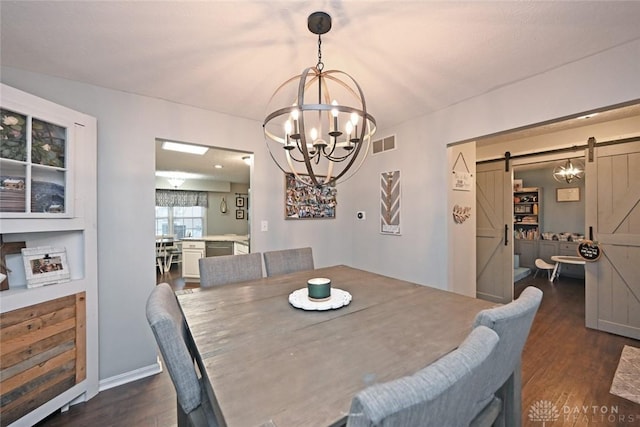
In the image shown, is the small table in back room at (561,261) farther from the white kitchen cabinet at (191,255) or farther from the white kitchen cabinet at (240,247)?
the white kitchen cabinet at (191,255)

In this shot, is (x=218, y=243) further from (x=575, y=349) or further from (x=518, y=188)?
(x=518, y=188)

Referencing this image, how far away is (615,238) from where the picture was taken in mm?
2746

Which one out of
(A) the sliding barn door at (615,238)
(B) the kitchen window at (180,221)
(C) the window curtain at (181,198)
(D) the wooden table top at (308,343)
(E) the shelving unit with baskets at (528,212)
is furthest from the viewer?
(B) the kitchen window at (180,221)

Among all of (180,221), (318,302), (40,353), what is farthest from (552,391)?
(180,221)

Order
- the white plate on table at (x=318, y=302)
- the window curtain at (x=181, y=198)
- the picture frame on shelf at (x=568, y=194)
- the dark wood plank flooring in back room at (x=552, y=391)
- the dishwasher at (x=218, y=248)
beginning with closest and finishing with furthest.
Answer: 1. the white plate on table at (x=318, y=302)
2. the dark wood plank flooring in back room at (x=552, y=391)
3. the picture frame on shelf at (x=568, y=194)
4. the dishwasher at (x=218, y=248)
5. the window curtain at (x=181, y=198)

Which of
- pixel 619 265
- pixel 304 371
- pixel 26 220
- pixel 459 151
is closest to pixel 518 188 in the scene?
pixel 619 265

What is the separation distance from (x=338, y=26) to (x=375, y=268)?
267 cm

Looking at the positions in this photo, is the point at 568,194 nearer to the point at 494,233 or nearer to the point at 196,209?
the point at 494,233

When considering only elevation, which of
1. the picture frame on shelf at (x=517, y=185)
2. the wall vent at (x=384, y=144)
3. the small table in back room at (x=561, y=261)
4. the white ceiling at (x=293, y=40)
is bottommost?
the small table in back room at (x=561, y=261)

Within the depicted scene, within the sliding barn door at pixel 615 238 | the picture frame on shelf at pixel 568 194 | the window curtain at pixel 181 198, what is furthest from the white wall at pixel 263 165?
the window curtain at pixel 181 198

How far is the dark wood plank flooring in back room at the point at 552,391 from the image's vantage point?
1653mm

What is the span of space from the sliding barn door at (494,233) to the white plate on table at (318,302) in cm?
323

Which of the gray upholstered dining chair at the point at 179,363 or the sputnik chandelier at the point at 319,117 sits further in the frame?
the sputnik chandelier at the point at 319,117

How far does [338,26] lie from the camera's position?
4.47 feet
